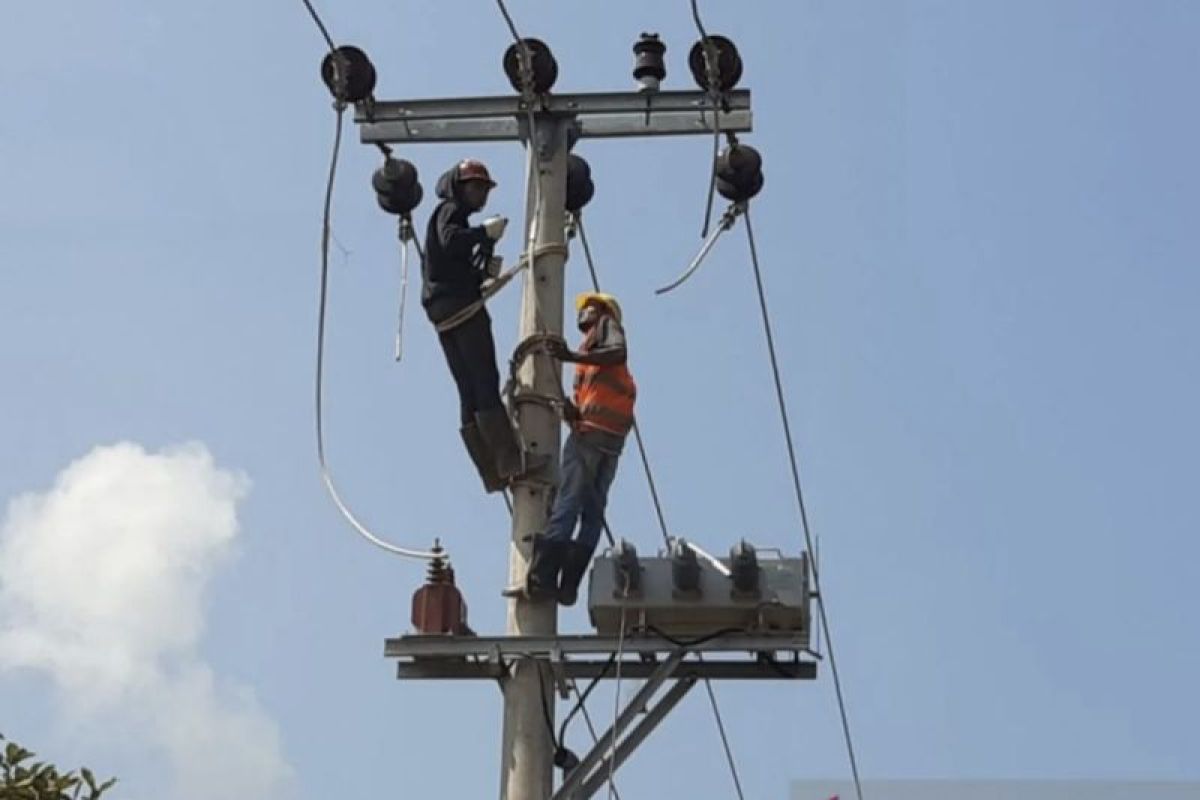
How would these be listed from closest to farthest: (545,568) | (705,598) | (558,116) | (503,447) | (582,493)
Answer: (705,598), (545,568), (582,493), (503,447), (558,116)

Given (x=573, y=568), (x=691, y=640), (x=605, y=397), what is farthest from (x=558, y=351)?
(x=691, y=640)

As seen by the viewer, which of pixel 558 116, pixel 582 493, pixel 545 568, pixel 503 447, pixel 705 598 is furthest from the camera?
pixel 558 116

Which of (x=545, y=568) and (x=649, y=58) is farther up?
(x=649, y=58)

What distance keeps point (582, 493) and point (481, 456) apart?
0.50m

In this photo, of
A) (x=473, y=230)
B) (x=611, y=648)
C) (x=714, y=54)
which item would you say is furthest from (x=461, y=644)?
(x=714, y=54)

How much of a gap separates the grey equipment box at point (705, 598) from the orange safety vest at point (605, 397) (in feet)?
2.59

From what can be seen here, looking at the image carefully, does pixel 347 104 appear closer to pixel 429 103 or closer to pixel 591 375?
pixel 429 103

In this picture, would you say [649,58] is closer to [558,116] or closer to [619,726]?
[558,116]

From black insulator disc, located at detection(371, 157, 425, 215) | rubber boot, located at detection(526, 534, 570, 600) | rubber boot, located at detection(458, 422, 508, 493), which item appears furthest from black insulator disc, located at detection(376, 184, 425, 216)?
rubber boot, located at detection(526, 534, 570, 600)

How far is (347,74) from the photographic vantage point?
15.0m

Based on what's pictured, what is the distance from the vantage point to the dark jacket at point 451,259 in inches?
571

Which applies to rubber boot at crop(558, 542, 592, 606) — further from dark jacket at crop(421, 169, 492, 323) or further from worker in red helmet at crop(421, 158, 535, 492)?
dark jacket at crop(421, 169, 492, 323)

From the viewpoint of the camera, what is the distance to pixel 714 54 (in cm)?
1477

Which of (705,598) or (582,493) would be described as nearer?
(705,598)
